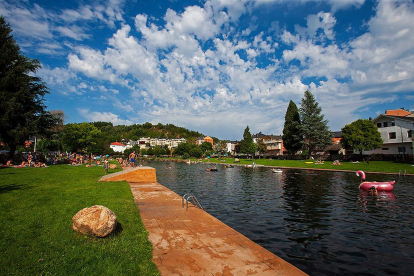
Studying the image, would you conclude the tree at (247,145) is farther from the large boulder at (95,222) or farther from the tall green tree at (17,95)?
the large boulder at (95,222)

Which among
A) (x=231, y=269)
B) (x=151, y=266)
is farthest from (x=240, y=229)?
(x=151, y=266)

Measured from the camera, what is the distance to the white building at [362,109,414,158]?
173 feet

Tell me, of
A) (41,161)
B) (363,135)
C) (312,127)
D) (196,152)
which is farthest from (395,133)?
(196,152)

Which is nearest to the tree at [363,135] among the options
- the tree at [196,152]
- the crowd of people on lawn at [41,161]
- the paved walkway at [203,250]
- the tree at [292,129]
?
the tree at [292,129]

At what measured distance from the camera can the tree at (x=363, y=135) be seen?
56344 millimetres

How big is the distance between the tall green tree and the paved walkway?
119ft

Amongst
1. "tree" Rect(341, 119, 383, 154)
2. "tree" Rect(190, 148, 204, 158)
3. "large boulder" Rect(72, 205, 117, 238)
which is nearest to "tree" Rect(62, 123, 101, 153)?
"tree" Rect(190, 148, 204, 158)

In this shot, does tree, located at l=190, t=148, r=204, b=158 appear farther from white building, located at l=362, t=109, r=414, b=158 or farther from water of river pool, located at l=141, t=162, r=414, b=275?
water of river pool, located at l=141, t=162, r=414, b=275

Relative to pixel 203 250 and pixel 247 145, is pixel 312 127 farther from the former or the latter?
pixel 203 250

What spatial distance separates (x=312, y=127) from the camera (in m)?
68.1

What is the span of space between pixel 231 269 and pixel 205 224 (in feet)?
12.2

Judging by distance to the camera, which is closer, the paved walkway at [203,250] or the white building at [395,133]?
the paved walkway at [203,250]

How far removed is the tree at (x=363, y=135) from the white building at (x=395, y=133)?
2804mm

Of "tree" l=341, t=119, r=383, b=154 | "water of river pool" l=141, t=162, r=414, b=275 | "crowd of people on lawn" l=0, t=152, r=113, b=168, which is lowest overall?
"water of river pool" l=141, t=162, r=414, b=275
